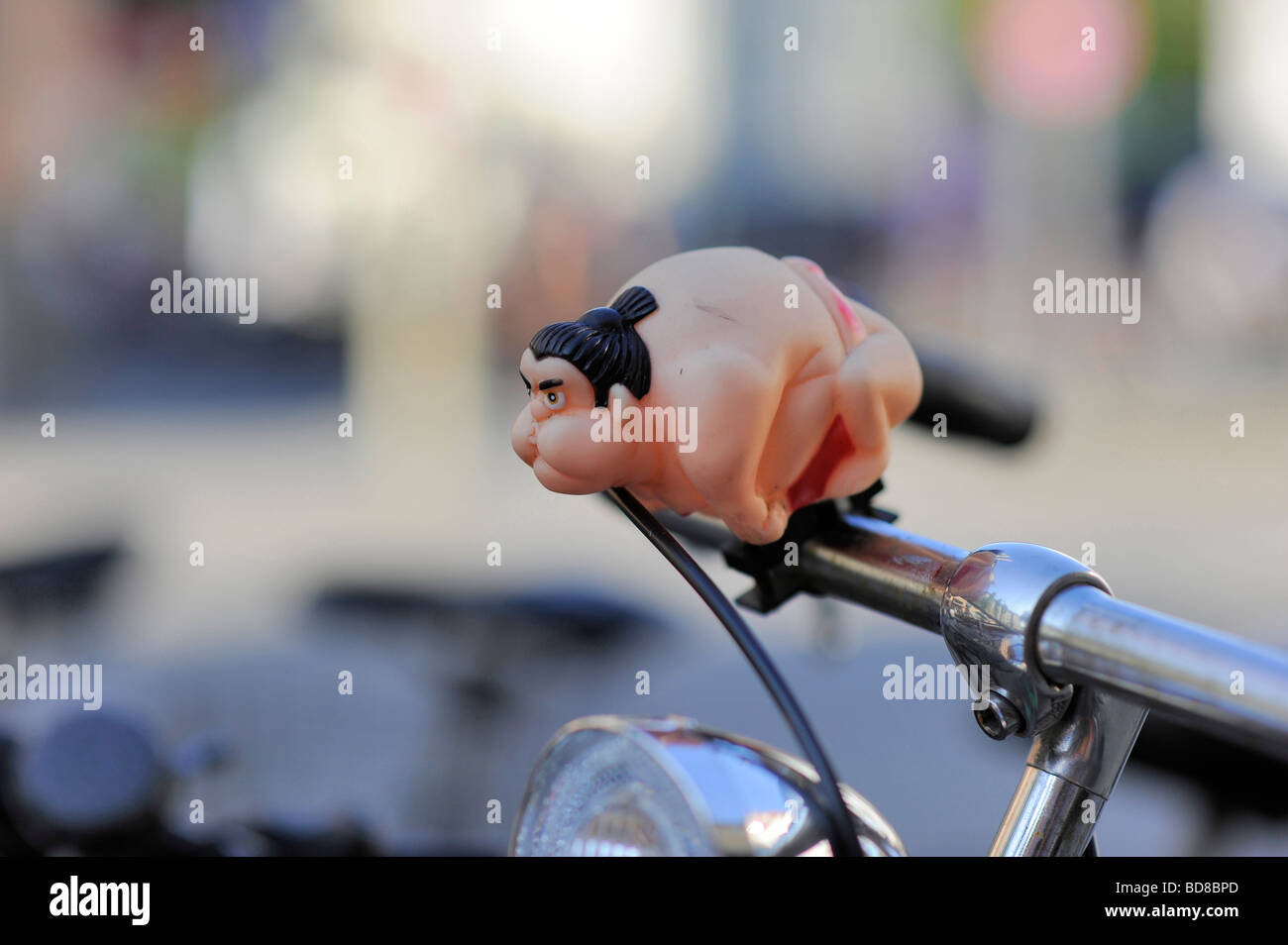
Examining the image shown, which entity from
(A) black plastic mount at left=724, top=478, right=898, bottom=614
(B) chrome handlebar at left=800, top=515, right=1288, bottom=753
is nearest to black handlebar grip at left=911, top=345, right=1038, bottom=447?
(A) black plastic mount at left=724, top=478, right=898, bottom=614

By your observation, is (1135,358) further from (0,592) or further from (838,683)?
(0,592)

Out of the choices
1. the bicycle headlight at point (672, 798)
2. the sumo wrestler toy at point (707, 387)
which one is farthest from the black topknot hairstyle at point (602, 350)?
the bicycle headlight at point (672, 798)

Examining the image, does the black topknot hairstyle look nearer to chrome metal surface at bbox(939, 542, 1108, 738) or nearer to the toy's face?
the toy's face

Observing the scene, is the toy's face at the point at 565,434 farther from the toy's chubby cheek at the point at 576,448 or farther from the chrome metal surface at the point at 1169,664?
the chrome metal surface at the point at 1169,664

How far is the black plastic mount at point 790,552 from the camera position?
2.65 feet

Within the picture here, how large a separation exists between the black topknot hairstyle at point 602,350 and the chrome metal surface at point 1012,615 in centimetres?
20

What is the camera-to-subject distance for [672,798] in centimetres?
60

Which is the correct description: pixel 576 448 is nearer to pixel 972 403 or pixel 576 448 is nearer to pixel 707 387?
pixel 707 387

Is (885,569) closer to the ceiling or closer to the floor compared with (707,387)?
closer to the floor

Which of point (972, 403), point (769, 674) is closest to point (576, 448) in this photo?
point (769, 674)

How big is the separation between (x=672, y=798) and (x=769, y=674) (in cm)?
9

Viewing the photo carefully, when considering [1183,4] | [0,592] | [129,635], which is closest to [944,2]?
[1183,4]

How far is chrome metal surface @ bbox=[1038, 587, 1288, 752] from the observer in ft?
1.73
